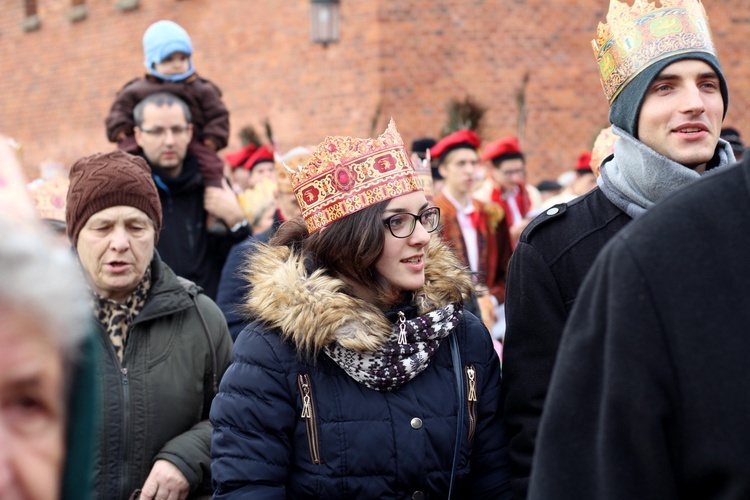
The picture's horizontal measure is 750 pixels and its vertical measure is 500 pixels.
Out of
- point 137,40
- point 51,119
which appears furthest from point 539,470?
point 51,119

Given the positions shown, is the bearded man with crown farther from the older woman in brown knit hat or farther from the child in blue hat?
the child in blue hat

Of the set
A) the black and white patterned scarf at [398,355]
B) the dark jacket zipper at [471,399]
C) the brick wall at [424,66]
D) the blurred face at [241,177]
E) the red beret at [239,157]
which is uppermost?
the brick wall at [424,66]

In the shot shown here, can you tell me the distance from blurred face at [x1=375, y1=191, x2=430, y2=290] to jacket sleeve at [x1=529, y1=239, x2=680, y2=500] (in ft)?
5.40

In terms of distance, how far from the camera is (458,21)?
45.1 ft

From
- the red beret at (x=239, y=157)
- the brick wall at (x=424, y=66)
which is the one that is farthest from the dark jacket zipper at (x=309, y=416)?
the brick wall at (x=424, y=66)

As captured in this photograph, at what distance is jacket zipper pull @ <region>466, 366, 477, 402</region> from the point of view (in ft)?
10.7

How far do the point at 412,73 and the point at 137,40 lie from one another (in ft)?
21.5

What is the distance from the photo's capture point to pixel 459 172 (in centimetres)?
816

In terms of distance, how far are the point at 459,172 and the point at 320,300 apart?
5.07 meters

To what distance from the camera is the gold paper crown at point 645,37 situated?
3256 millimetres

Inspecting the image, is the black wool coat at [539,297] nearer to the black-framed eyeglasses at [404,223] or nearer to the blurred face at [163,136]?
the black-framed eyeglasses at [404,223]

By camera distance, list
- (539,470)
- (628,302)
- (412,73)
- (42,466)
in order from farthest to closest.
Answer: (412,73)
(539,470)
(628,302)
(42,466)

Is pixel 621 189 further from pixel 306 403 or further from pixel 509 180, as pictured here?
pixel 509 180

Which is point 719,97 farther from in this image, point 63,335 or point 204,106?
point 204,106
